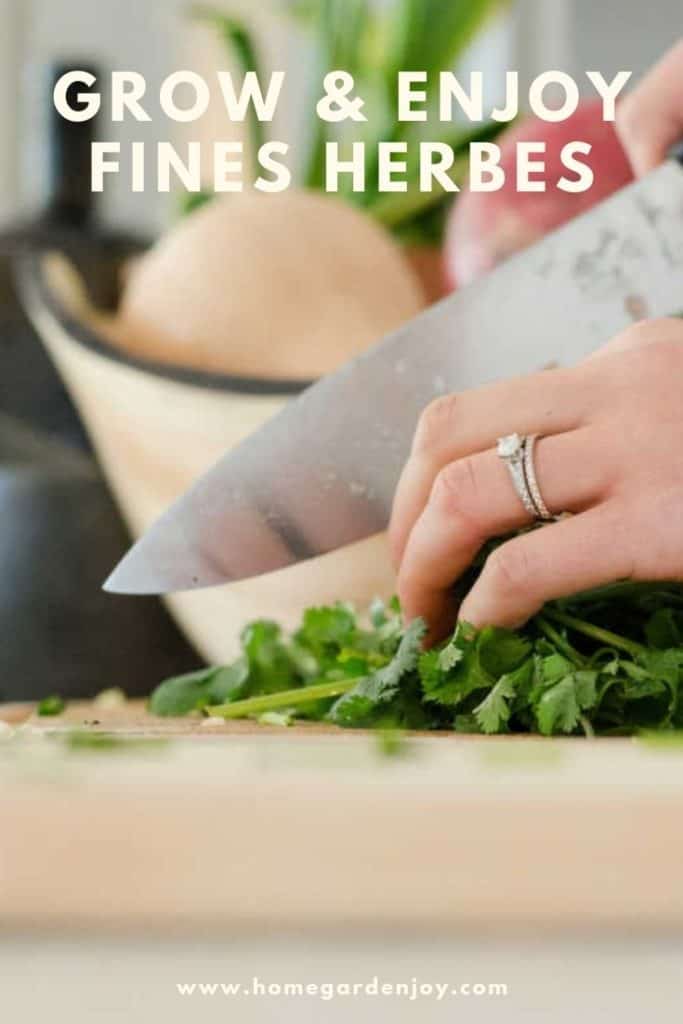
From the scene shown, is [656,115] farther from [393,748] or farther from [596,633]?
[393,748]

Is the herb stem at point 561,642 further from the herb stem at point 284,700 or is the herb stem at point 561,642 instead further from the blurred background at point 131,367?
the blurred background at point 131,367

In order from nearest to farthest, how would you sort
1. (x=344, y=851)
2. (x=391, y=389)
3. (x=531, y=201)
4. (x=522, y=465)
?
(x=344, y=851) → (x=522, y=465) → (x=391, y=389) → (x=531, y=201)

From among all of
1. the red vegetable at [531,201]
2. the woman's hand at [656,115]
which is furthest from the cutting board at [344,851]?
the red vegetable at [531,201]

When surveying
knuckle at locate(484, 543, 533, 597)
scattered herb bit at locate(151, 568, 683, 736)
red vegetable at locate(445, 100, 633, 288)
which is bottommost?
scattered herb bit at locate(151, 568, 683, 736)

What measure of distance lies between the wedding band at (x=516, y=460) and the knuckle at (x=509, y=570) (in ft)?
0.06

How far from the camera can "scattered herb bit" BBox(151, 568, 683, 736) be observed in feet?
1.59

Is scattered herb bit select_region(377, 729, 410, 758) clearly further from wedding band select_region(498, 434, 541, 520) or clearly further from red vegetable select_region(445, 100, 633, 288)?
red vegetable select_region(445, 100, 633, 288)

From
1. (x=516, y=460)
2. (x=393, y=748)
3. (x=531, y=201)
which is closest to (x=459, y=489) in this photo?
(x=516, y=460)

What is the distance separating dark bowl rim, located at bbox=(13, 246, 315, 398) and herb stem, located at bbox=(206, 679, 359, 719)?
0.23 metres

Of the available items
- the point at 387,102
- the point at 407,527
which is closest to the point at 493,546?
the point at 407,527

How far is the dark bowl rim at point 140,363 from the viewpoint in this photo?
2.57 feet

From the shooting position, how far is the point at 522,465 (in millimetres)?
478

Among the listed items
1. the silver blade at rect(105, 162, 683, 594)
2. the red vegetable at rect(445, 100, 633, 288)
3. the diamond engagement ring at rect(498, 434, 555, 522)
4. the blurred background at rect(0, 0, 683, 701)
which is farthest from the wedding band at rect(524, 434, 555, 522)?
the red vegetable at rect(445, 100, 633, 288)

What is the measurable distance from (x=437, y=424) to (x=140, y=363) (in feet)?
1.19
